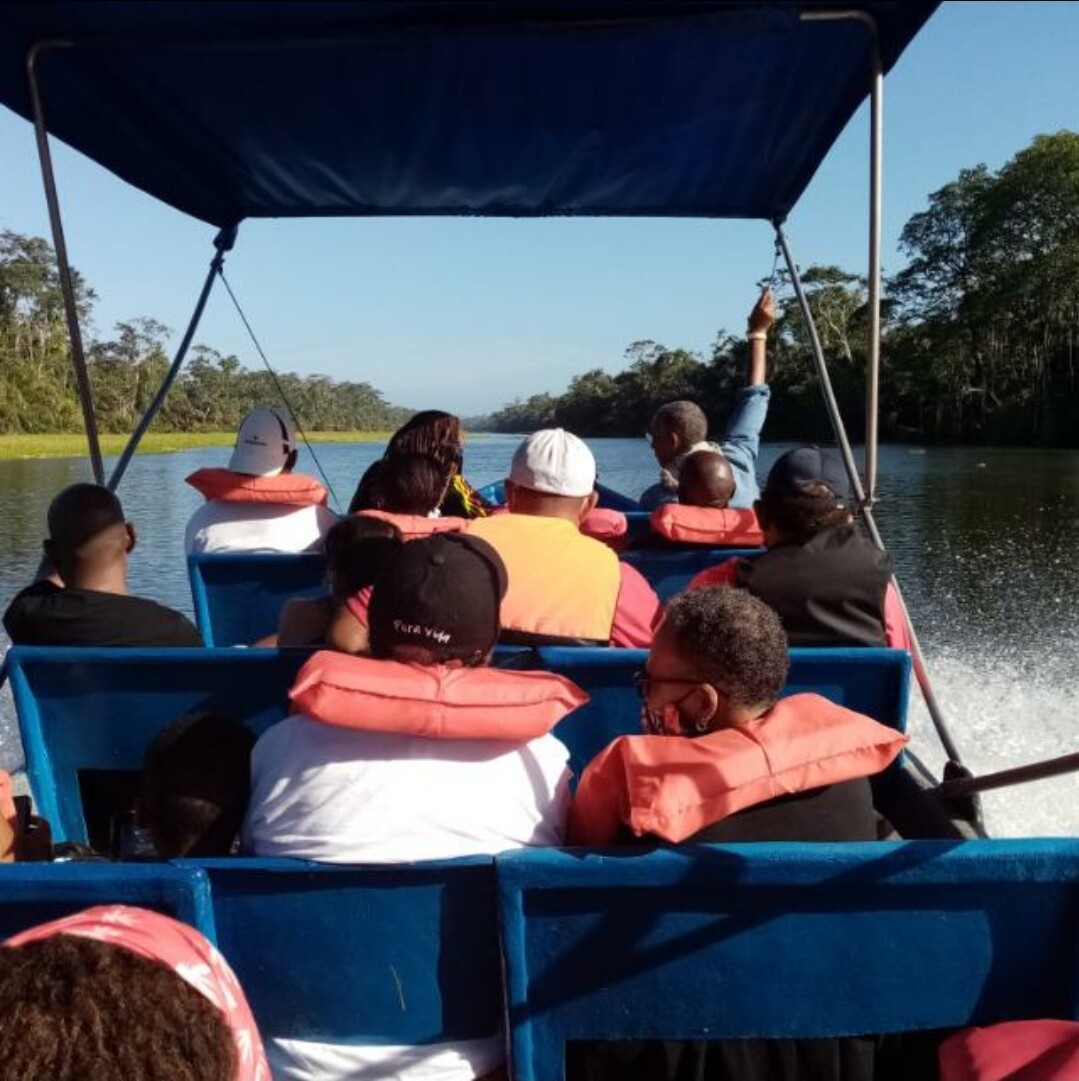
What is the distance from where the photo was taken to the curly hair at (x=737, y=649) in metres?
1.56

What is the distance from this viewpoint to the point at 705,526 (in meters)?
3.81

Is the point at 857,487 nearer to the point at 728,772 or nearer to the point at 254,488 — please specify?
the point at 254,488

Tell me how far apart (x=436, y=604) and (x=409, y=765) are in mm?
235

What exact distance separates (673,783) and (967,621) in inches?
336

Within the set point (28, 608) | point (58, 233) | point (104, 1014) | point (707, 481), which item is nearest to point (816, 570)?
point (707, 481)

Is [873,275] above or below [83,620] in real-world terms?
above

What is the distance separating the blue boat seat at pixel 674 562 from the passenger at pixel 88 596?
5.25 ft

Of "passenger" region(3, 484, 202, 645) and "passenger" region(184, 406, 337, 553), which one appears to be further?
"passenger" region(184, 406, 337, 553)

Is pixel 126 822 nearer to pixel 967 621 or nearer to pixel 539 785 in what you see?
pixel 539 785

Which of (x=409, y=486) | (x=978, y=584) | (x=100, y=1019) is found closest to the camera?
(x=100, y=1019)

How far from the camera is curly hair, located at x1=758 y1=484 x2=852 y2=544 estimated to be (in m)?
2.57

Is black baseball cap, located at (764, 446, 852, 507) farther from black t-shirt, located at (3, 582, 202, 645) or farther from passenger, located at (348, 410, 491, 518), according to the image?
black t-shirt, located at (3, 582, 202, 645)

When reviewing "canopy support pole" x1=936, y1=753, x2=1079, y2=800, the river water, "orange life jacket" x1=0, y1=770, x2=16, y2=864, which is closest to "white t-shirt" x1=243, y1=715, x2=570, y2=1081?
"orange life jacket" x1=0, y1=770, x2=16, y2=864

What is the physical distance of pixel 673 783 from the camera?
4.68 feet
